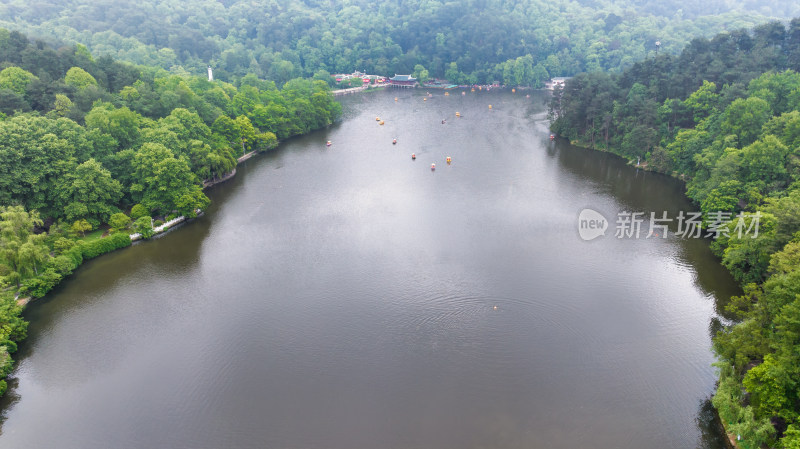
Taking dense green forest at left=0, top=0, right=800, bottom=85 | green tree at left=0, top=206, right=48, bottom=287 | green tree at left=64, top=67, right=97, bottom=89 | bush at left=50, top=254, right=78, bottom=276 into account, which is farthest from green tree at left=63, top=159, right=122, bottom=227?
dense green forest at left=0, top=0, right=800, bottom=85

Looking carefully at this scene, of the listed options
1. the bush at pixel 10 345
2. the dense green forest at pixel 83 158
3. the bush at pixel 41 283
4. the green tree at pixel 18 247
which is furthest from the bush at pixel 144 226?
the bush at pixel 10 345

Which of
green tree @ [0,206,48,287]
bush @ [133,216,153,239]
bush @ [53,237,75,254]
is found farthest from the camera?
bush @ [133,216,153,239]

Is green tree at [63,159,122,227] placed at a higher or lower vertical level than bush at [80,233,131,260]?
higher

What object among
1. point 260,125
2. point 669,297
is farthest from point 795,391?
point 260,125

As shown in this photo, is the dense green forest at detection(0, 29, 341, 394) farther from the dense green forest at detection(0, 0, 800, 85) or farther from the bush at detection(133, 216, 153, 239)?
the dense green forest at detection(0, 0, 800, 85)

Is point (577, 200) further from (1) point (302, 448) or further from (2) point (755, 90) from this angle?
(1) point (302, 448)

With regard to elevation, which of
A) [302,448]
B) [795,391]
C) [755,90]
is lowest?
[302,448]

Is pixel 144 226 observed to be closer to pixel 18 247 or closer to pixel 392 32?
pixel 18 247
